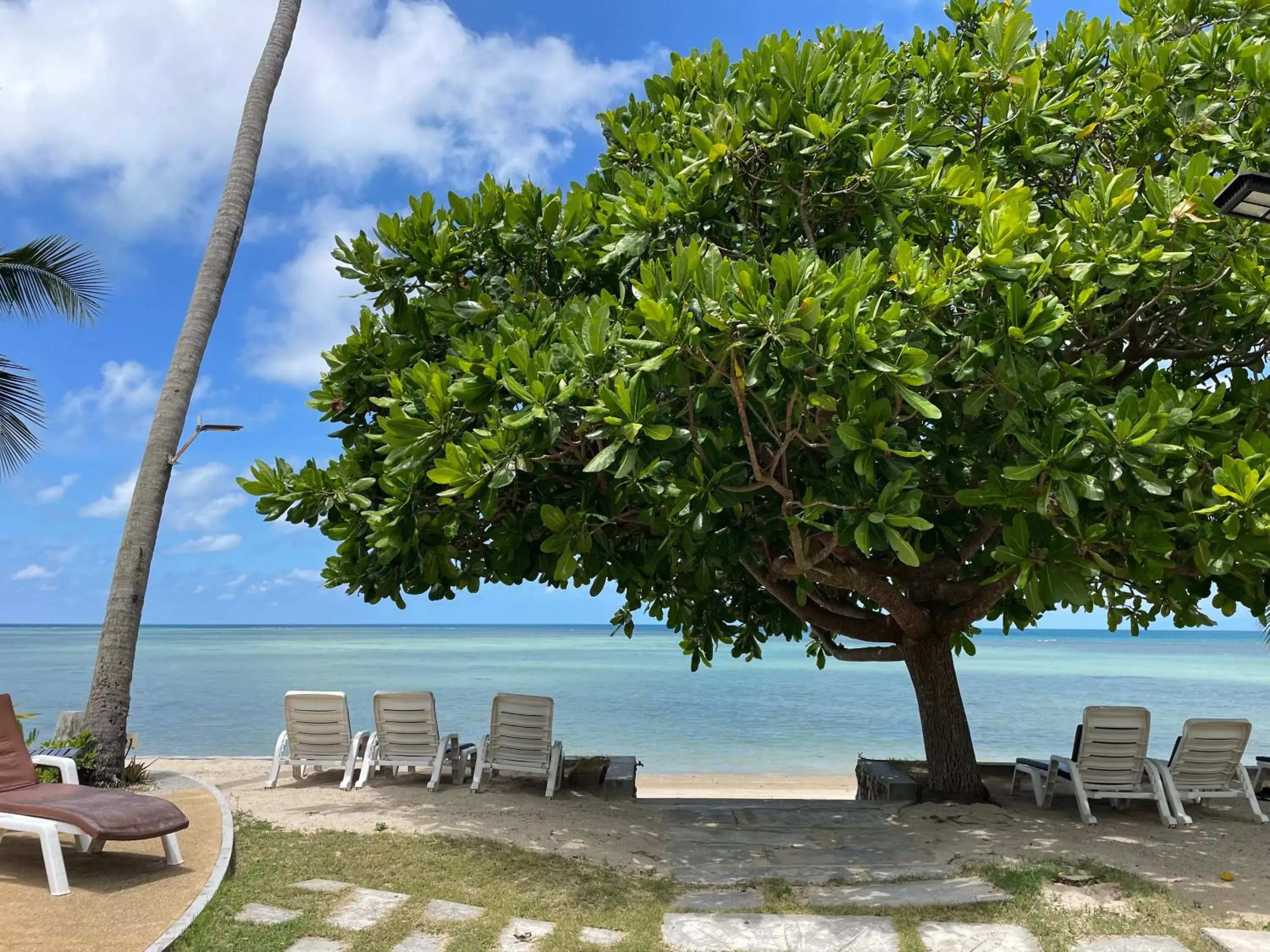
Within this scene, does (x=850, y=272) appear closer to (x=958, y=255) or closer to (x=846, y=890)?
(x=958, y=255)

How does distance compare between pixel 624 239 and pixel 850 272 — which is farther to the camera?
pixel 624 239

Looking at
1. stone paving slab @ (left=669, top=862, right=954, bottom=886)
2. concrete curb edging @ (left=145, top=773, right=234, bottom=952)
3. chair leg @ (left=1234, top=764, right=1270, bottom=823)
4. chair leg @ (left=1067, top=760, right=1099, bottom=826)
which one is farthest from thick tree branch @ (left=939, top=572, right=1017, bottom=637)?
concrete curb edging @ (left=145, top=773, right=234, bottom=952)

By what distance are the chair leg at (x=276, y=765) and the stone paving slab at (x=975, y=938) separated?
680cm

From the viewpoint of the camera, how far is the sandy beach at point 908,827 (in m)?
7.10

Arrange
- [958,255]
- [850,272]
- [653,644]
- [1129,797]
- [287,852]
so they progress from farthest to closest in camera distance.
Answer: [653,644] → [1129,797] → [287,852] → [958,255] → [850,272]

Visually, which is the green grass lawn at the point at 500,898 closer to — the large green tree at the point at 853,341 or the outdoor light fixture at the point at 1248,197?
the large green tree at the point at 853,341

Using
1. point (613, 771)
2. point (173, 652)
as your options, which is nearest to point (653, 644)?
point (173, 652)

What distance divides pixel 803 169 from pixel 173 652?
7289cm

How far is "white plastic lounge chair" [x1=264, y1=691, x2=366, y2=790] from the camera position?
9836mm

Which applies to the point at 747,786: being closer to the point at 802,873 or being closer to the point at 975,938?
the point at 802,873

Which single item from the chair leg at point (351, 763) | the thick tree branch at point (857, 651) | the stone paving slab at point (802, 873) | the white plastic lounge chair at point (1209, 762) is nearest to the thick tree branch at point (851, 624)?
the thick tree branch at point (857, 651)

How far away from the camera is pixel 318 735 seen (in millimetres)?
9953

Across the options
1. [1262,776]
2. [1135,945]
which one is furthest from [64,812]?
[1262,776]

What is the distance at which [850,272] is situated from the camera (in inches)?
224
